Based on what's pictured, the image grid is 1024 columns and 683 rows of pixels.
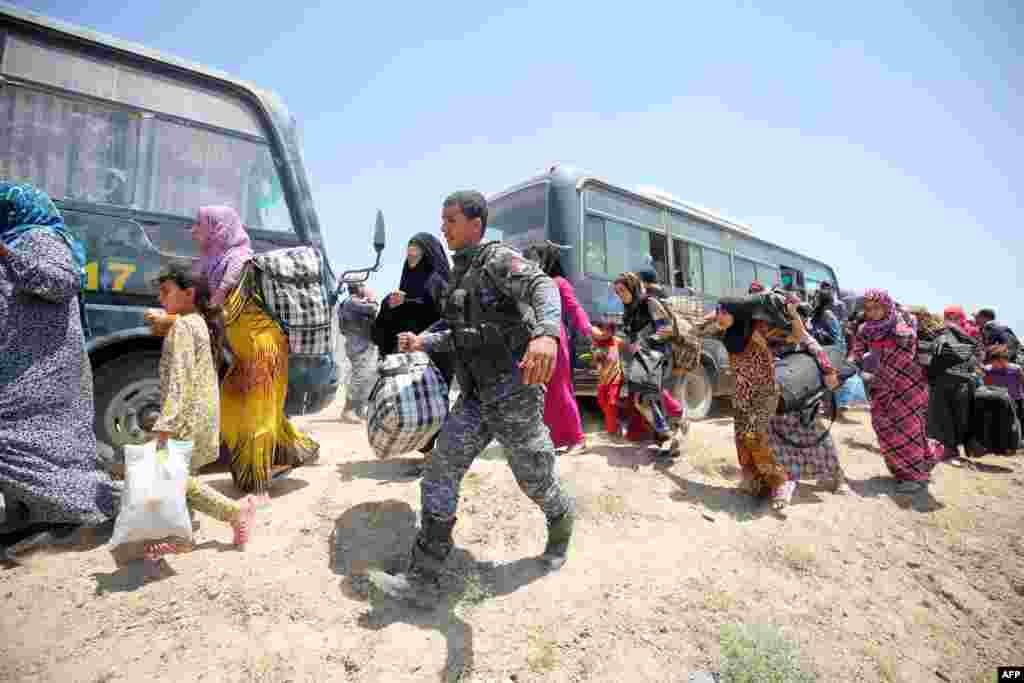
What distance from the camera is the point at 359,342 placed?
19.1 ft

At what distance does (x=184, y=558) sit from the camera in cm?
239

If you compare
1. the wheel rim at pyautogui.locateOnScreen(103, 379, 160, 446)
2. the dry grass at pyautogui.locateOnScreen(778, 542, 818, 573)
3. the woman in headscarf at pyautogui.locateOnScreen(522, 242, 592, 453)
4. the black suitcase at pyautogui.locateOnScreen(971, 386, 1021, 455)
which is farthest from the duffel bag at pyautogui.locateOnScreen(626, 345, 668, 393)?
the black suitcase at pyautogui.locateOnScreen(971, 386, 1021, 455)

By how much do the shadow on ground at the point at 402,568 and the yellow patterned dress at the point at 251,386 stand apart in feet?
2.18

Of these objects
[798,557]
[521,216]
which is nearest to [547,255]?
[521,216]

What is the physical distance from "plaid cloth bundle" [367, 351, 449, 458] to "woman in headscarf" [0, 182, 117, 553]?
1584 millimetres

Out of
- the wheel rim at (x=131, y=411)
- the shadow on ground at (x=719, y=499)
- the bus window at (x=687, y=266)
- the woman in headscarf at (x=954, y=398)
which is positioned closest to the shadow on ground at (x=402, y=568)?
the shadow on ground at (x=719, y=499)

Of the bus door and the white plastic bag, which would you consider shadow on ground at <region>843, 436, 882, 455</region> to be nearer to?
the bus door

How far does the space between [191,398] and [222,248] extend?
1063mm

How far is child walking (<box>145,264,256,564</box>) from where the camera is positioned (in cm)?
231

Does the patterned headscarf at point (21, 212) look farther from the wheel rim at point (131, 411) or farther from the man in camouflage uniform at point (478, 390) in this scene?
the man in camouflage uniform at point (478, 390)

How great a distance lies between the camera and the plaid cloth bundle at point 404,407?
2.34 meters

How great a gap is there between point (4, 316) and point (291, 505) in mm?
1747

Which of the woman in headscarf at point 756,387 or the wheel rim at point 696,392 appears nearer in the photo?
the woman in headscarf at point 756,387

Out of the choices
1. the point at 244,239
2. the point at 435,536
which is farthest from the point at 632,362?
the point at 244,239
